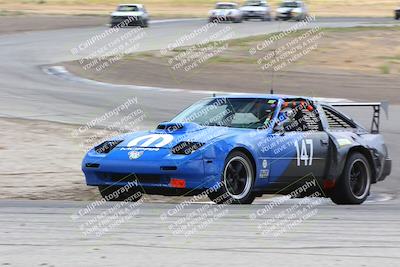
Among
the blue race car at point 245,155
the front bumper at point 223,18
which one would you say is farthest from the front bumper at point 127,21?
the blue race car at point 245,155

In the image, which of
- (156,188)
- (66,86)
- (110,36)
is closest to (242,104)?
(156,188)

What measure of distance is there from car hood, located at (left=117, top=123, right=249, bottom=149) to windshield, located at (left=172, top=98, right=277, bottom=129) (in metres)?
0.26

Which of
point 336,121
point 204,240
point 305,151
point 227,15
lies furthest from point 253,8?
point 204,240

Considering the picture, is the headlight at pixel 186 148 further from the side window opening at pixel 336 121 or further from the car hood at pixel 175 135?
the side window opening at pixel 336 121

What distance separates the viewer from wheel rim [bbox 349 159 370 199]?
10.6 metres

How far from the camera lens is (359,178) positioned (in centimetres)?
1069

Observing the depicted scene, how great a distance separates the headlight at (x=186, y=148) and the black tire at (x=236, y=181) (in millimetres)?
335

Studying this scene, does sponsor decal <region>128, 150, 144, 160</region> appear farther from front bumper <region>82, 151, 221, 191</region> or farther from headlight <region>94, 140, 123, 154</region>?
headlight <region>94, 140, 123, 154</region>

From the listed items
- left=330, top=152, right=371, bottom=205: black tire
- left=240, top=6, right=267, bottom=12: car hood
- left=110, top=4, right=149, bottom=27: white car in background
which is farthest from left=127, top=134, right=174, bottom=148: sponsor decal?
left=240, top=6, right=267, bottom=12: car hood

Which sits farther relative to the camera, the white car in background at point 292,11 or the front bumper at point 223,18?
the white car in background at point 292,11

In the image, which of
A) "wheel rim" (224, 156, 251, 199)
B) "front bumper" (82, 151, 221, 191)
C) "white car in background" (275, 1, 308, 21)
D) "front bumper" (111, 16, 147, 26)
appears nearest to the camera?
"front bumper" (82, 151, 221, 191)

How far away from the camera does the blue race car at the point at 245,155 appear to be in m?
9.18

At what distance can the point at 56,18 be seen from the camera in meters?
61.3

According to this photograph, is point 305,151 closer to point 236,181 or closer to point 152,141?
point 236,181
